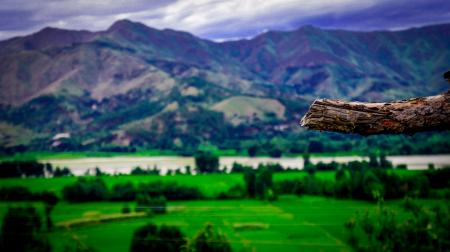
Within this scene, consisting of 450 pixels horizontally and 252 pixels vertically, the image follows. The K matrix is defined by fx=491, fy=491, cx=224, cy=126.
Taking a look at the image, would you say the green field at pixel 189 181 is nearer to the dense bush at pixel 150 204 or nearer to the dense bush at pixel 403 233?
the dense bush at pixel 150 204

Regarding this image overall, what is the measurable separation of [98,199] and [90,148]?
8106 centimetres

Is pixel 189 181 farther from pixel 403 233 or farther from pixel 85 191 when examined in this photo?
pixel 403 233

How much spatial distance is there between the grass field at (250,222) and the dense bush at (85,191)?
1746 millimetres

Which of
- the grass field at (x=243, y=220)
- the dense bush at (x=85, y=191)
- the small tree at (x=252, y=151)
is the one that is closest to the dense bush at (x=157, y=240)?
the grass field at (x=243, y=220)

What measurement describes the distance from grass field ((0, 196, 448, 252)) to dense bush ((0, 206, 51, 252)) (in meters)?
1.18

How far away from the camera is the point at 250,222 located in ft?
113

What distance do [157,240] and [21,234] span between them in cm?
492

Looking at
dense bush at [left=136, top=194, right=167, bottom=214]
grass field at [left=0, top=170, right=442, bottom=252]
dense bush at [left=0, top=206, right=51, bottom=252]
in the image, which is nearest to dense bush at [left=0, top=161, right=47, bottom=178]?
grass field at [left=0, top=170, right=442, bottom=252]

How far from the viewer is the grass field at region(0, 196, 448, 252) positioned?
22.3 meters

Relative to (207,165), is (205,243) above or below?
below

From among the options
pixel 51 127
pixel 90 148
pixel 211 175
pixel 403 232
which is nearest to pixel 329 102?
pixel 403 232

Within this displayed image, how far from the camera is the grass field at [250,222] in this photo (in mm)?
22297

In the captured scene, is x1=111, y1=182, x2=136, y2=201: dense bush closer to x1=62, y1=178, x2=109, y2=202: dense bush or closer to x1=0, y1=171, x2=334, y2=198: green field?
x1=62, y1=178, x2=109, y2=202: dense bush

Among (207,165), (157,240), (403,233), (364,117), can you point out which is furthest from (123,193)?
(364,117)
